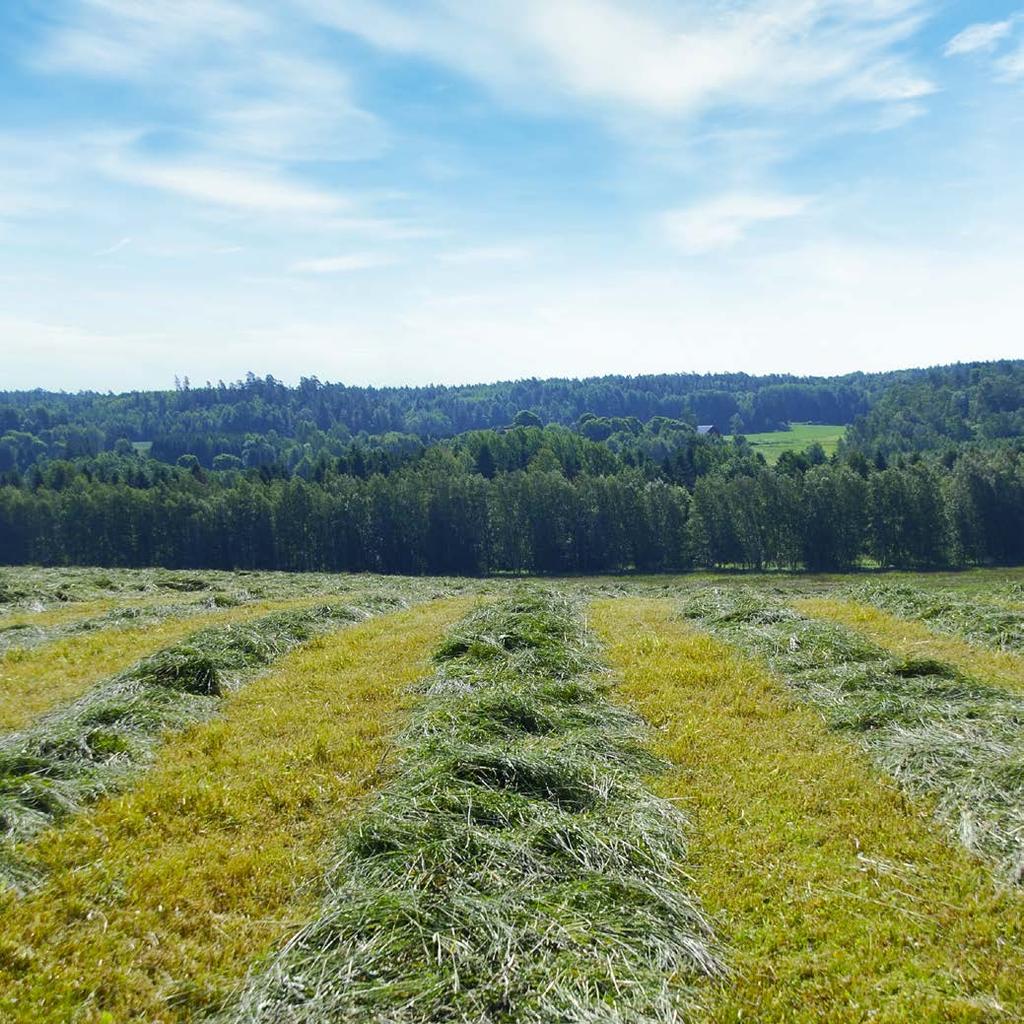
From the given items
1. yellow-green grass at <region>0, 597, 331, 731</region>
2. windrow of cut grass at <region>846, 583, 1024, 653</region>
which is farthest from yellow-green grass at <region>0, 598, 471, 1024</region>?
windrow of cut grass at <region>846, 583, 1024, 653</region>

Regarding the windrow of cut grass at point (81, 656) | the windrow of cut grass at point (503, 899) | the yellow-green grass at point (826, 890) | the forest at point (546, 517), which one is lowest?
the forest at point (546, 517)

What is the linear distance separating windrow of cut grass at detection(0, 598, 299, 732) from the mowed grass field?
0.66 ft

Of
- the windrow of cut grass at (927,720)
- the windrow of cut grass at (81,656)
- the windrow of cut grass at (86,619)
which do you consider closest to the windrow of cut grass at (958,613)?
the windrow of cut grass at (927,720)

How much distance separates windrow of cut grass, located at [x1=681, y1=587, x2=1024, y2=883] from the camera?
8.30m

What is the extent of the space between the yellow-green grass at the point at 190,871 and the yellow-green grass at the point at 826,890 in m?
4.15

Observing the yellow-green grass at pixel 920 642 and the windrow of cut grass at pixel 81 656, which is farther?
the yellow-green grass at pixel 920 642

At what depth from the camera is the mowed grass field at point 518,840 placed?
584cm

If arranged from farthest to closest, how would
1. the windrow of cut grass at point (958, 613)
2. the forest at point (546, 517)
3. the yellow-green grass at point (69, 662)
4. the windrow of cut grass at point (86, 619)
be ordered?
the forest at point (546, 517), the windrow of cut grass at point (86, 619), the windrow of cut grass at point (958, 613), the yellow-green grass at point (69, 662)

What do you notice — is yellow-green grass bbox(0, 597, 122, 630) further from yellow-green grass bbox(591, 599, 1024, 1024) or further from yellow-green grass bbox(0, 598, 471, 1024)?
yellow-green grass bbox(591, 599, 1024, 1024)

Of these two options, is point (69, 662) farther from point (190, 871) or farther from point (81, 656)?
point (190, 871)

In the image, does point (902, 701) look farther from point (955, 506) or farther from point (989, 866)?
point (955, 506)

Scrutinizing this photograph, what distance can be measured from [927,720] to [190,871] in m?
10.4

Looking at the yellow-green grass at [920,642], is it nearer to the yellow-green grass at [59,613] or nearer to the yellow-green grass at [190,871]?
the yellow-green grass at [190,871]

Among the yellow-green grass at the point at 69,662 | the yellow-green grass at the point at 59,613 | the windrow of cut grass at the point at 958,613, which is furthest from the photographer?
the yellow-green grass at the point at 59,613
